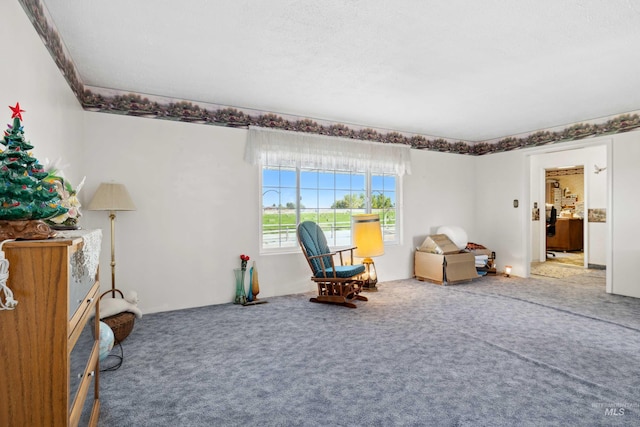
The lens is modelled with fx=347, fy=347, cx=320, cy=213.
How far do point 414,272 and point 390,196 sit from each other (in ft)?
4.55

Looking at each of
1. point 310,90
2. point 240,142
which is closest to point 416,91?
point 310,90

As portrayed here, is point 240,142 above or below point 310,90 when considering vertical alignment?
below

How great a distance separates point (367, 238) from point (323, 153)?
141 centimetres

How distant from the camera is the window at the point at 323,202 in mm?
4887

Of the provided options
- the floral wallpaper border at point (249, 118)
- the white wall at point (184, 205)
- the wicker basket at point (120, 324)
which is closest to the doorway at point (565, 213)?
the floral wallpaper border at point (249, 118)

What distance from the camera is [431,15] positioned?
2.40 metres

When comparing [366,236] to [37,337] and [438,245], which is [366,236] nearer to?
[438,245]

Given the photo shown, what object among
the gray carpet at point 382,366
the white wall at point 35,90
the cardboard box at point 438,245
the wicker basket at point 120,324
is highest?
the white wall at point 35,90

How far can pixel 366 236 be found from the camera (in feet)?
16.5

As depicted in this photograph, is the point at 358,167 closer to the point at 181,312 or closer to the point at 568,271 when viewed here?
the point at 181,312

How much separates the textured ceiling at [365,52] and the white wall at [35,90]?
37 cm

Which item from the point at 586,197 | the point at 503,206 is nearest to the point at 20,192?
the point at 503,206

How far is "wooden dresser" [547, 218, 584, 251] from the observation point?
352 inches

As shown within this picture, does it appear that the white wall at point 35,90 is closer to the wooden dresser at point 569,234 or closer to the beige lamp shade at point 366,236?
the beige lamp shade at point 366,236
